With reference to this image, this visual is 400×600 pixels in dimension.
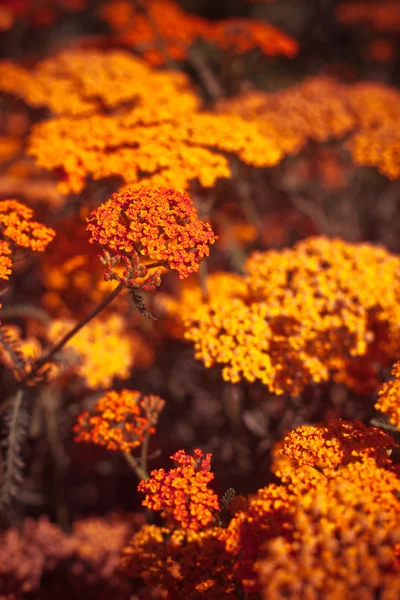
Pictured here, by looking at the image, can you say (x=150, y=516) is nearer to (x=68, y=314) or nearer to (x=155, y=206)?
(x=155, y=206)

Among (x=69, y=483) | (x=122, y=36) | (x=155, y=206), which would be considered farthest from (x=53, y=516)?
(x=122, y=36)

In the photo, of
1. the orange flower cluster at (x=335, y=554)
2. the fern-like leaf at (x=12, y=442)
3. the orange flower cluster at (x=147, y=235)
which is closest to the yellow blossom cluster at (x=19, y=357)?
the fern-like leaf at (x=12, y=442)

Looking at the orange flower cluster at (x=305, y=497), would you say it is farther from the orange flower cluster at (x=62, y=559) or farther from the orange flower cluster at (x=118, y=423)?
the orange flower cluster at (x=62, y=559)

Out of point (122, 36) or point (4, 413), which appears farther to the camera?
point (122, 36)

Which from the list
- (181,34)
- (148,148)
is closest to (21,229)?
(148,148)

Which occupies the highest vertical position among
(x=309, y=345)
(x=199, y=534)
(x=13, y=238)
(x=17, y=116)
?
(x=13, y=238)

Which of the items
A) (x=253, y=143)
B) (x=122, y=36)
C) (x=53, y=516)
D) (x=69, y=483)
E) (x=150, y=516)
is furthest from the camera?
(x=122, y=36)

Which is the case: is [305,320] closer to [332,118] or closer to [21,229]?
[21,229]
